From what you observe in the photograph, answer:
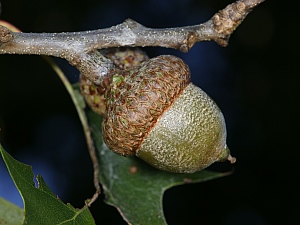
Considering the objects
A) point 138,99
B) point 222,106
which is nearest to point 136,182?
point 138,99

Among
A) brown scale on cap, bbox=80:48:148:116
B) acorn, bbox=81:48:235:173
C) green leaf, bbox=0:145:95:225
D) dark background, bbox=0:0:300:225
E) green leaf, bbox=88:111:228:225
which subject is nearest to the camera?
green leaf, bbox=0:145:95:225

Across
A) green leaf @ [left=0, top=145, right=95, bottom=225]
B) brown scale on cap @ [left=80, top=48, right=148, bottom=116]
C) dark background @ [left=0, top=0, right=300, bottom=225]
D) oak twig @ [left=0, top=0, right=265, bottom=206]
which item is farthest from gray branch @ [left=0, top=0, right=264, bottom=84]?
dark background @ [left=0, top=0, right=300, bottom=225]

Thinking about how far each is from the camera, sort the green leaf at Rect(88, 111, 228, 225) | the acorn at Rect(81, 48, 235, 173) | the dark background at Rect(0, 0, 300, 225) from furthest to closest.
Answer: the dark background at Rect(0, 0, 300, 225)
the green leaf at Rect(88, 111, 228, 225)
the acorn at Rect(81, 48, 235, 173)

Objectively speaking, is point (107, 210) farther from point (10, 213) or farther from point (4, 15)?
point (10, 213)

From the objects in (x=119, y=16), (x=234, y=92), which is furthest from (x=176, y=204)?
(x=119, y=16)

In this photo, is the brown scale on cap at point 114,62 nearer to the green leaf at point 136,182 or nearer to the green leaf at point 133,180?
the green leaf at point 133,180

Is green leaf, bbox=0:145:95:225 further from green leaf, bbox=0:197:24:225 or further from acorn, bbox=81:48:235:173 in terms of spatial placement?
green leaf, bbox=0:197:24:225

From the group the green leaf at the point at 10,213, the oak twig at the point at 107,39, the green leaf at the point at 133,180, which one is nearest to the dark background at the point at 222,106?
the green leaf at the point at 133,180
